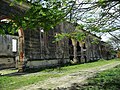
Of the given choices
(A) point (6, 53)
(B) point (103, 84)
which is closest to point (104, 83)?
(B) point (103, 84)

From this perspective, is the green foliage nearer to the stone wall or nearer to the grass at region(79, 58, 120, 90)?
the grass at region(79, 58, 120, 90)

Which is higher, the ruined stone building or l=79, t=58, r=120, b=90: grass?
the ruined stone building

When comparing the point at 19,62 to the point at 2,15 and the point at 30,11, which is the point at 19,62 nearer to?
the point at 2,15

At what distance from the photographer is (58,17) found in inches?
275

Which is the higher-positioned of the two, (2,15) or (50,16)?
(2,15)

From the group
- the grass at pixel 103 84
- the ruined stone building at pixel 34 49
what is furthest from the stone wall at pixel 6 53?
the grass at pixel 103 84

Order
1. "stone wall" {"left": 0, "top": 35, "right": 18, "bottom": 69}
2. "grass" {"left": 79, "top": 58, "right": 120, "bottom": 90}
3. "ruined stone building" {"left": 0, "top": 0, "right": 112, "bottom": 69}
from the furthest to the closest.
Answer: "stone wall" {"left": 0, "top": 35, "right": 18, "bottom": 69}
"ruined stone building" {"left": 0, "top": 0, "right": 112, "bottom": 69}
"grass" {"left": 79, "top": 58, "right": 120, "bottom": 90}

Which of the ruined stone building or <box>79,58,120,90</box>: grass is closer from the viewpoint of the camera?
<box>79,58,120,90</box>: grass

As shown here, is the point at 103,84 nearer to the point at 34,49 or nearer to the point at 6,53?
Answer: the point at 34,49

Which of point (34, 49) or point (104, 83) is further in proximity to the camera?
point (34, 49)

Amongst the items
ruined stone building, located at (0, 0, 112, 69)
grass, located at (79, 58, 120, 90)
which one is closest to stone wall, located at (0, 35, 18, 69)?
ruined stone building, located at (0, 0, 112, 69)

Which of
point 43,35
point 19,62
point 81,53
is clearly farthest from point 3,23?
point 81,53

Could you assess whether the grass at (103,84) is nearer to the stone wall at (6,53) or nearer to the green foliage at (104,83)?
the green foliage at (104,83)

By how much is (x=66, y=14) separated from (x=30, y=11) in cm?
142
